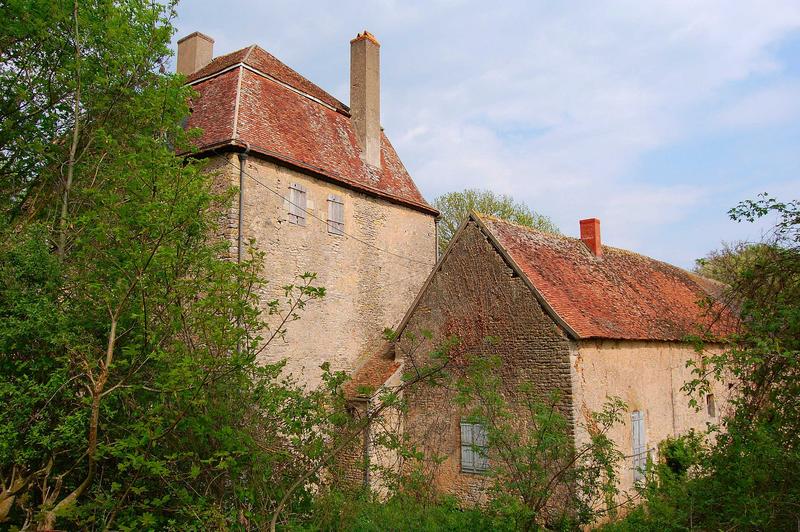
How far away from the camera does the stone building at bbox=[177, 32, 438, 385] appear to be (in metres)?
14.2

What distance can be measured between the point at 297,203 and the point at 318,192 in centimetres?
88

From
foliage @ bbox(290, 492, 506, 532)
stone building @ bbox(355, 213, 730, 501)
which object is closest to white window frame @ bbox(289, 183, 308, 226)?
stone building @ bbox(355, 213, 730, 501)

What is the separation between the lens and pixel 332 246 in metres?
15.9

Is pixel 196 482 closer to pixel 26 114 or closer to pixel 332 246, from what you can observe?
pixel 26 114

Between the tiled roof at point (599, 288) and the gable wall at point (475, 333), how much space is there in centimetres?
48

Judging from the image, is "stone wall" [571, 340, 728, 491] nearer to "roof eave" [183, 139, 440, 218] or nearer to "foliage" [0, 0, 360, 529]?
"foliage" [0, 0, 360, 529]

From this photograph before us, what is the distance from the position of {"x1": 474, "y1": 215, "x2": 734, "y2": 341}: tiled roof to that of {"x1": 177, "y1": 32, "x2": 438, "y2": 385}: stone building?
4090 mm

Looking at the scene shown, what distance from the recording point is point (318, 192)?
1574cm

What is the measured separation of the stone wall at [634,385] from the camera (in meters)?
12.6

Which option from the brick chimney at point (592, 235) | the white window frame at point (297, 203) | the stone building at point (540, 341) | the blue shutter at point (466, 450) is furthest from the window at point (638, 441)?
the white window frame at point (297, 203)

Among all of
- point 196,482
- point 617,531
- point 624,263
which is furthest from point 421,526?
point 624,263

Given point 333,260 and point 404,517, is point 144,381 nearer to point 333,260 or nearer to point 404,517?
point 404,517

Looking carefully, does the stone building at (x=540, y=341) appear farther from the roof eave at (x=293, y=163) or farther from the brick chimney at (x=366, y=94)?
the brick chimney at (x=366, y=94)

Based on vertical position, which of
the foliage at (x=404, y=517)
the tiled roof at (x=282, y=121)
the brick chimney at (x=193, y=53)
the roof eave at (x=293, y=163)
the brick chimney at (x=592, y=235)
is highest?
the brick chimney at (x=193, y=53)
